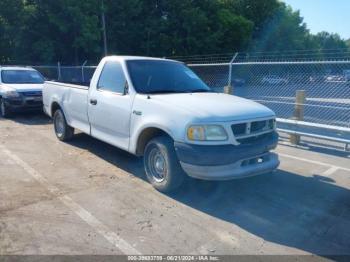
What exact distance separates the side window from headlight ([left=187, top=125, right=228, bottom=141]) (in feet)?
5.64

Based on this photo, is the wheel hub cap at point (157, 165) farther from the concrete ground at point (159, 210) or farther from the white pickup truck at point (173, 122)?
the concrete ground at point (159, 210)

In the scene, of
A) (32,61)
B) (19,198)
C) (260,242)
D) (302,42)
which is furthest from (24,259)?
(302,42)

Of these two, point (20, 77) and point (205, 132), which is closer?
point (205, 132)

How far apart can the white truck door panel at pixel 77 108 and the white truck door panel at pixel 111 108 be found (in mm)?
236

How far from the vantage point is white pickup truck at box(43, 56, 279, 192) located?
14.7 ft

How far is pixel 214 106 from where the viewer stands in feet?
15.8

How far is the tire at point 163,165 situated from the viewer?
4.81 m

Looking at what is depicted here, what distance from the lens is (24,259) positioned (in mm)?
3416

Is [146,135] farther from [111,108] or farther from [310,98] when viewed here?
[310,98]

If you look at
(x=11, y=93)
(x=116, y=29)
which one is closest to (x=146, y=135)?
(x=11, y=93)

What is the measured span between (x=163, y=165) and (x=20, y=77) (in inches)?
350

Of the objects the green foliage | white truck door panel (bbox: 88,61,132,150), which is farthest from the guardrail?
the green foliage

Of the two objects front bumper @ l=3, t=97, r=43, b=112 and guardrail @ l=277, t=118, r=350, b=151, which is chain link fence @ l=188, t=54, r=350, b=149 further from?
front bumper @ l=3, t=97, r=43, b=112

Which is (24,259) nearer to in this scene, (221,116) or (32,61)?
(221,116)
